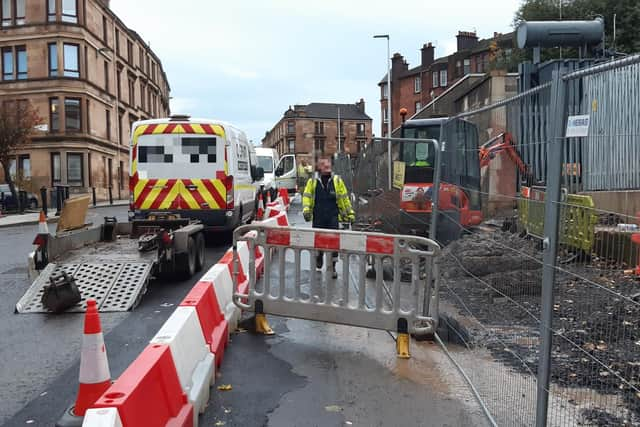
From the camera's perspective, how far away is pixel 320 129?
340ft

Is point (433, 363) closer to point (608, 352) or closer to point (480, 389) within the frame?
point (480, 389)

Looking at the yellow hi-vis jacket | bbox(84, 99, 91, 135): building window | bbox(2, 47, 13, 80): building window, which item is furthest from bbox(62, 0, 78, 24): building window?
the yellow hi-vis jacket

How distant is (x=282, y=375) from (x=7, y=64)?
4640 cm

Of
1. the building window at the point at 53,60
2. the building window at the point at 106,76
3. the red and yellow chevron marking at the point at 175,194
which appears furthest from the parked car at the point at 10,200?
the red and yellow chevron marking at the point at 175,194

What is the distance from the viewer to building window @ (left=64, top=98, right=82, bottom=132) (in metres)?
42.0

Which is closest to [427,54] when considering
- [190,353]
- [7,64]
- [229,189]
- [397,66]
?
[397,66]

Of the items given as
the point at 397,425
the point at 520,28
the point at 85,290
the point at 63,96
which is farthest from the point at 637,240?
the point at 63,96

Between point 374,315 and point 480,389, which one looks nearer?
point 480,389

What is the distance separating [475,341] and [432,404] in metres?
1.19

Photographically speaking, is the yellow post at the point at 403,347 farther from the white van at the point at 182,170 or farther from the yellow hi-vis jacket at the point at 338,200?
the white van at the point at 182,170

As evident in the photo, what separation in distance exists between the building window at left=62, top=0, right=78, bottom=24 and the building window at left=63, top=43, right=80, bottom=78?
6.06 feet

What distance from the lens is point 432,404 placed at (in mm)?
4180

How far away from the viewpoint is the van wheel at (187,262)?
27.0ft

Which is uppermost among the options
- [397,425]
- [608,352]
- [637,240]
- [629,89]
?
[629,89]
